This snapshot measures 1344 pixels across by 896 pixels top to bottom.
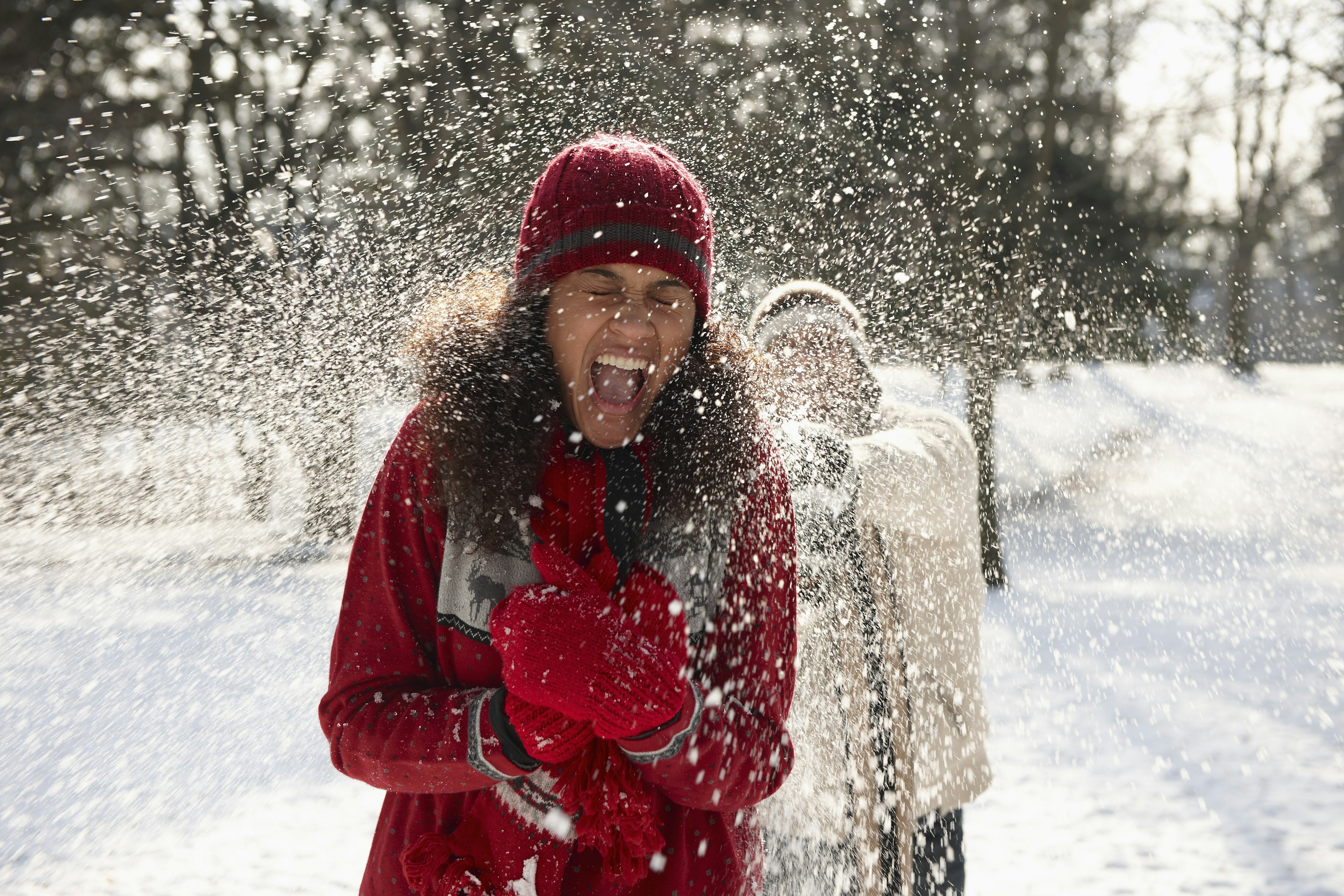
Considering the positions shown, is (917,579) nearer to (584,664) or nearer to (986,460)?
(584,664)

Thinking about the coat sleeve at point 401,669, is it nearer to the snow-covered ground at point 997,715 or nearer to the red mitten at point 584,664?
the red mitten at point 584,664

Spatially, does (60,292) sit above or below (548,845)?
below

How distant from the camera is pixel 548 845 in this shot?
108 cm

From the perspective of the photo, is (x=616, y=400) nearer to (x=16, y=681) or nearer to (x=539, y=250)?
(x=539, y=250)

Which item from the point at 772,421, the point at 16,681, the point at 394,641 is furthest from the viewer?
the point at 16,681

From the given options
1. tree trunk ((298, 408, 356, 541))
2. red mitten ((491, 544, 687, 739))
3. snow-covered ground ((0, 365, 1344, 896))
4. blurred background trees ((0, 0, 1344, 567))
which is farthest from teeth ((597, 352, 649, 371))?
tree trunk ((298, 408, 356, 541))

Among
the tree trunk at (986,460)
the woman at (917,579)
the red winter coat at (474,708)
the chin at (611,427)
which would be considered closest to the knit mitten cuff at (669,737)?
the red winter coat at (474,708)

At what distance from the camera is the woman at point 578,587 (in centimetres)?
100

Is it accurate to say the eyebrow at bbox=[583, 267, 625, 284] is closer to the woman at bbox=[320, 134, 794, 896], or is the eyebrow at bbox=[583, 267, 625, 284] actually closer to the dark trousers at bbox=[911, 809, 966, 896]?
the woman at bbox=[320, 134, 794, 896]

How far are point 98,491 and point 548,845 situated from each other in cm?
955

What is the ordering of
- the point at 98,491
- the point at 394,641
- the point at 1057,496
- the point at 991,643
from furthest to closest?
the point at 1057,496
the point at 98,491
the point at 991,643
the point at 394,641

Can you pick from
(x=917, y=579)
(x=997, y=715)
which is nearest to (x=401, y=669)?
(x=917, y=579)

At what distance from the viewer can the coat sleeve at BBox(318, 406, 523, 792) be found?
100 cm

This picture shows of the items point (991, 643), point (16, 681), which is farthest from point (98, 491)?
point (991, 643)
